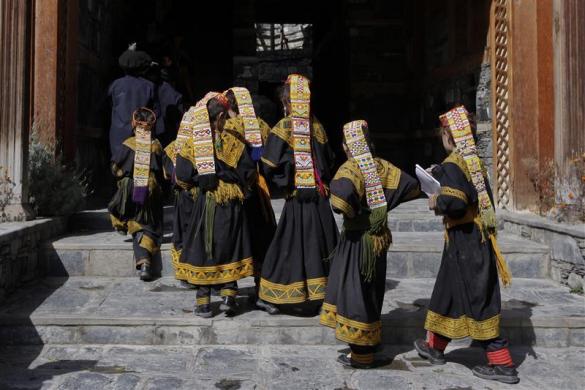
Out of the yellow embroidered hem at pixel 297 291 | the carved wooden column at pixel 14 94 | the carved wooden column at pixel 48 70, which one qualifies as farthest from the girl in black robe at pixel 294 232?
the carved wooden column at pixel 48 70

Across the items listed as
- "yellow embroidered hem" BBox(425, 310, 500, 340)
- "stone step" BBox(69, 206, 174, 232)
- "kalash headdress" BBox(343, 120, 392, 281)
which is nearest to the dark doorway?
"stone step" BBox(69, 206, 174, 232)

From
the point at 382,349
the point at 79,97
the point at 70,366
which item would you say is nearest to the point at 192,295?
the point at 70,366

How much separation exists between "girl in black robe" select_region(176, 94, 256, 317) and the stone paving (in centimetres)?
51

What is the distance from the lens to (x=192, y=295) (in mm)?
5215

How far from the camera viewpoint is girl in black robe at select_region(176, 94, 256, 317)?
4.60m

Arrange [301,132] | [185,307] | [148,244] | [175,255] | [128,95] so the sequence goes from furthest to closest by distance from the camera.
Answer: [128,95] < [148,244] < [175,255] < [185,307] < [301,132]

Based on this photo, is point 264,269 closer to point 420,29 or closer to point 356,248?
point 356,248

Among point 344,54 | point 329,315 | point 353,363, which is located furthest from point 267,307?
point 344,54

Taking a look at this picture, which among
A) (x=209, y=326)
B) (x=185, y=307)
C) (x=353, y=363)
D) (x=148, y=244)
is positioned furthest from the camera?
(x=148, y=244)

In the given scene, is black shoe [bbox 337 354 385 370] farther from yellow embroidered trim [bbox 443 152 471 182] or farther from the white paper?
yellow embroidered trim [bbox 443 152 471 182]

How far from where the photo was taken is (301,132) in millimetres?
4547

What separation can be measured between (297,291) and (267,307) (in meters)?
0.34

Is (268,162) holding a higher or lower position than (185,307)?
higher

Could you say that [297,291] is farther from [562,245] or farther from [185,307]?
[562,245]
